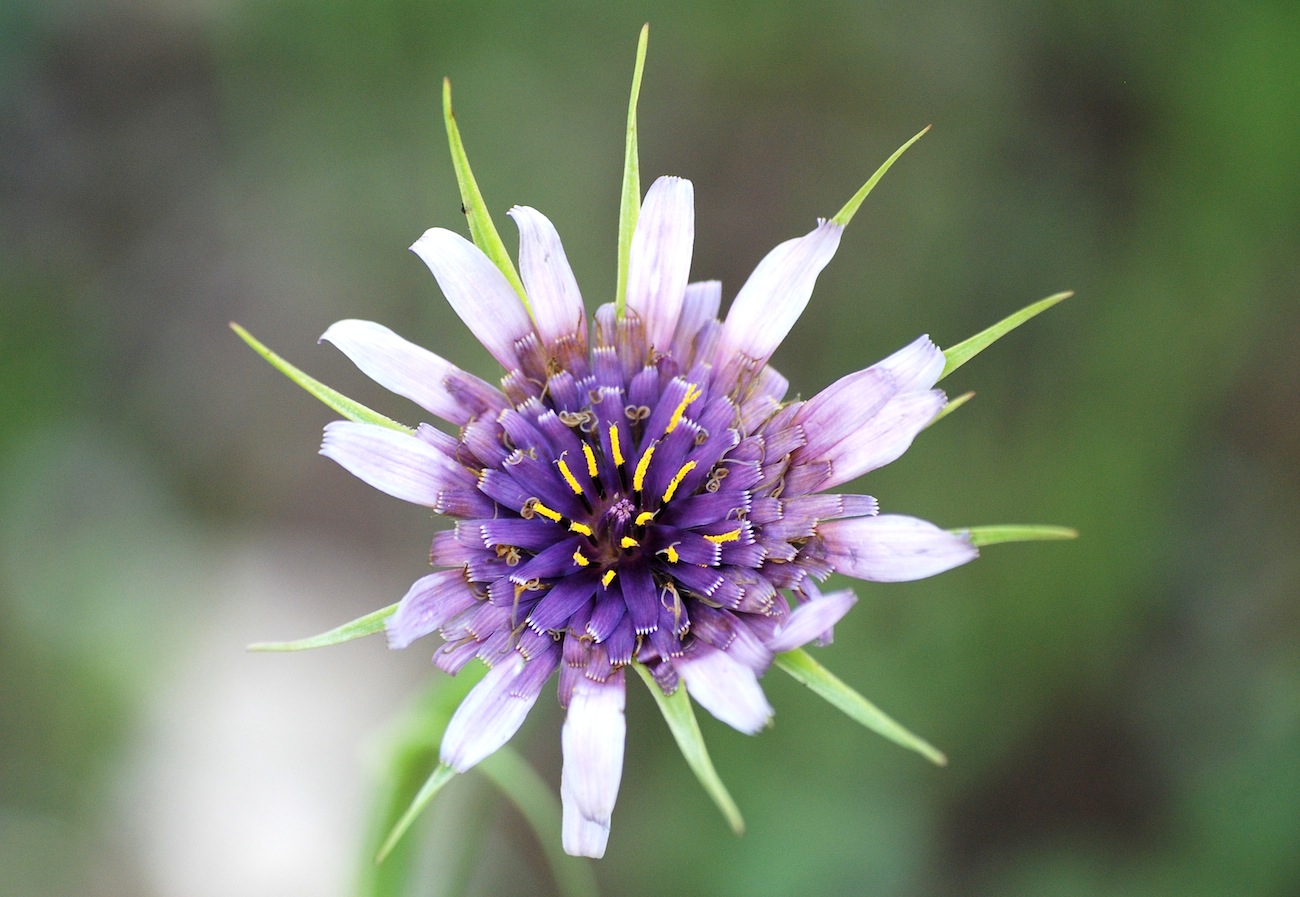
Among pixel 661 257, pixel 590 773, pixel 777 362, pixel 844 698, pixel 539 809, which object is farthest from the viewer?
pixel 777 362

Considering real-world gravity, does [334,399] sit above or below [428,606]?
above

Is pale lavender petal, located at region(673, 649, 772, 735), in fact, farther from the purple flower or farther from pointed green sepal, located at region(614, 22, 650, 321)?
pointed green sepal, located at region(614, 22, 650, 321)

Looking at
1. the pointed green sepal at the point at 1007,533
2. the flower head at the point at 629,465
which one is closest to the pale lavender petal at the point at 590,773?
the flower head at the point at 629,465

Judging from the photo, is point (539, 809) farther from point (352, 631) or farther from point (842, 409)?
point (842, 409)

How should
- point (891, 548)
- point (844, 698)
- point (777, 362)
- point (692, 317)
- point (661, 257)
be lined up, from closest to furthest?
point (844, 698) → point (891, 548) → point (661, 257) → point (692, 317) → point (777, 362)

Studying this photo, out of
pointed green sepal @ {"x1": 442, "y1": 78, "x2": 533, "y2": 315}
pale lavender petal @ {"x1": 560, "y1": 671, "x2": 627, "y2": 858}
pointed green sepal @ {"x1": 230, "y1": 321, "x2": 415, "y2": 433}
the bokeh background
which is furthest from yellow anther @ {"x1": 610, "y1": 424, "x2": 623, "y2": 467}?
the bokeh background

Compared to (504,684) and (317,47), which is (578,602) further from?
Result: (317,47)

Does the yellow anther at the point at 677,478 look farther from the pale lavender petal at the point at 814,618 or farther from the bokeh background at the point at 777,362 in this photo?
the bokeh background at the point at 777,362

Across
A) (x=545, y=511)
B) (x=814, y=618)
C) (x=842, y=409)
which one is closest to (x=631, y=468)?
(x=545, y=511)
